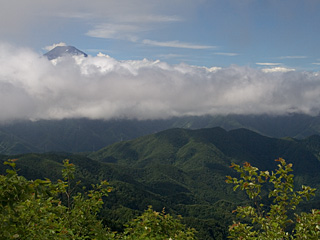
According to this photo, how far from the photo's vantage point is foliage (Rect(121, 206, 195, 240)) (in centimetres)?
2684

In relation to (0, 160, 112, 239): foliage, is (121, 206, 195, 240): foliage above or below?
below

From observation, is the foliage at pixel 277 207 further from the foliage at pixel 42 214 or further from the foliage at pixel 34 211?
the foliage at pixel 34 211

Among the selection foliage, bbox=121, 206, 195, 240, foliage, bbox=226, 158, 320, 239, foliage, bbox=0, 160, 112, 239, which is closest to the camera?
foliage, bbox=0, 160, 112, 239

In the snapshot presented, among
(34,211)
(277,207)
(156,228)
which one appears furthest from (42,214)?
(277,207)

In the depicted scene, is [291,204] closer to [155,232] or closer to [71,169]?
[155,232]

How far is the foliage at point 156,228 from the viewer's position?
26844 mm

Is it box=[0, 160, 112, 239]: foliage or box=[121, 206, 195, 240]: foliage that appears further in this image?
box=[121, 206, 195, 240]: foliage

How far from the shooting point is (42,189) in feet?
40.1

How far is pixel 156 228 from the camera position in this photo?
29.2 m

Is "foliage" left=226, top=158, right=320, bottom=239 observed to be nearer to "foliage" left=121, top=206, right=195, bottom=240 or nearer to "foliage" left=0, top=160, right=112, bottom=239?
"foliage" left=121, top=206, right=195, bottom=240

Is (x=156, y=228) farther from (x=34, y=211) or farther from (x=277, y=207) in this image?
(x=34, y=211)

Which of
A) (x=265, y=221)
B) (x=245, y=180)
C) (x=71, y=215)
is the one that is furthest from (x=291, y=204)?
(x=71, y=215)

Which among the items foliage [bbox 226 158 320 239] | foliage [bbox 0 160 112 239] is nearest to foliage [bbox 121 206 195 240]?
foliage [bbox 0 160 112 239]

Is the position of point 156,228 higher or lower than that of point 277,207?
lower
